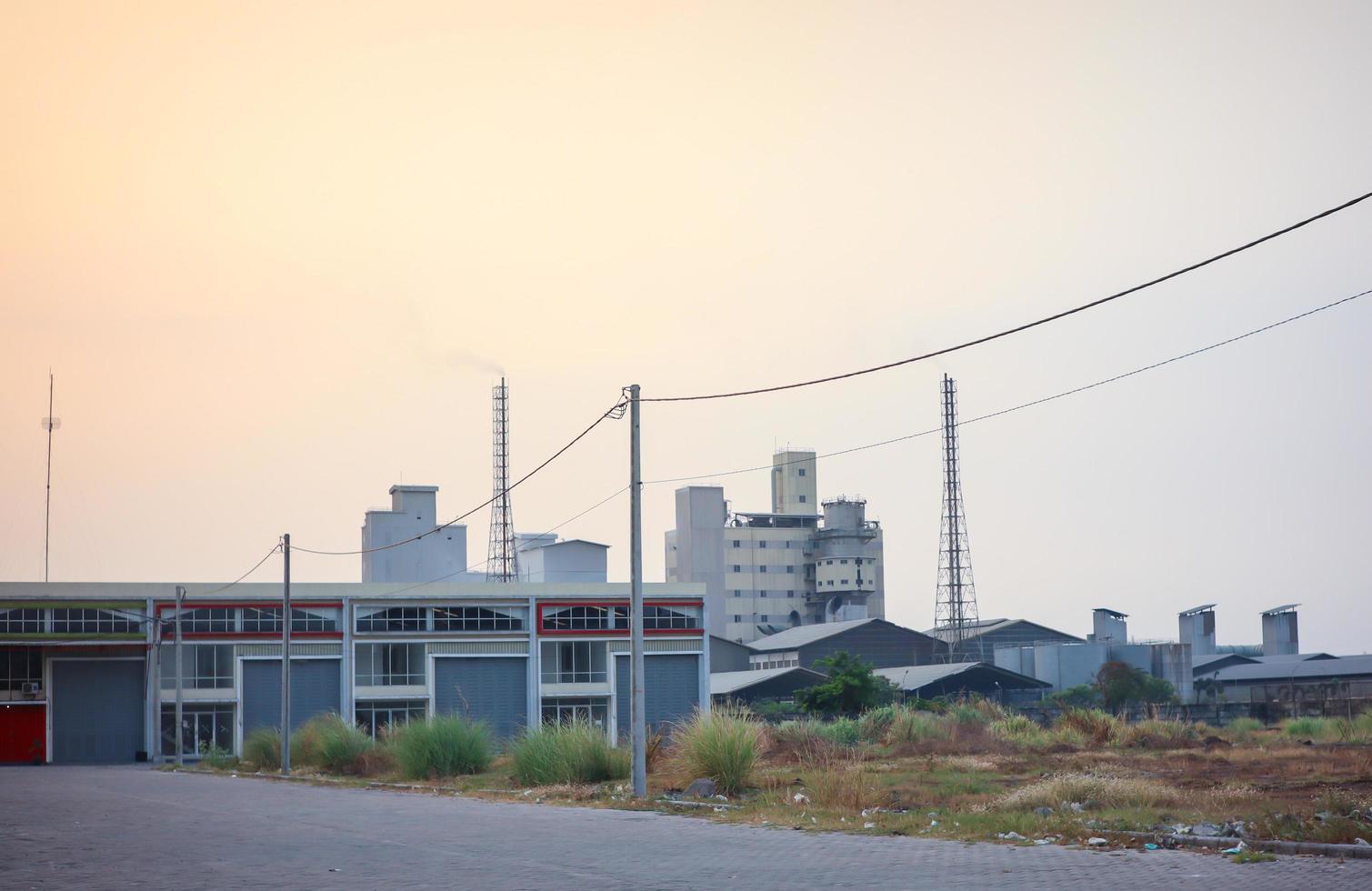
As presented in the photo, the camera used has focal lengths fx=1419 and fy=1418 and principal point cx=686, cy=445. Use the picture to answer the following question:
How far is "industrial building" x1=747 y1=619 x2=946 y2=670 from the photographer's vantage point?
10024 centimetres

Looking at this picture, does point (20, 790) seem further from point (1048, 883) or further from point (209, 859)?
point (1048, 883)

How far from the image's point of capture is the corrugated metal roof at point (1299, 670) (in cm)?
8888

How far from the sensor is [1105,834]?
16.0m

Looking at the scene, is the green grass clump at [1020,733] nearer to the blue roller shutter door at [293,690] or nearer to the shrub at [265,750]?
the shrub at [265,750]

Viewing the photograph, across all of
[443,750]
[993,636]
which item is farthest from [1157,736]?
[993,636]

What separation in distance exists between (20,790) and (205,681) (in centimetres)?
3122

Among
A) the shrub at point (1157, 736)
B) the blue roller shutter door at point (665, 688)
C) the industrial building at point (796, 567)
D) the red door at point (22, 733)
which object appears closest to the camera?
the shrub at point (1157, 736)

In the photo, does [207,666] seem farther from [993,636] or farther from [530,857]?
[993,636]

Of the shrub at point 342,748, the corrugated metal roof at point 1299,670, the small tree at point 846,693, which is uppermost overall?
the shrub at point 342,748

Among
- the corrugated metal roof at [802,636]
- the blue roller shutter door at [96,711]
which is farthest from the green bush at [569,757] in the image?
the corrugated metal roof at [802,636]

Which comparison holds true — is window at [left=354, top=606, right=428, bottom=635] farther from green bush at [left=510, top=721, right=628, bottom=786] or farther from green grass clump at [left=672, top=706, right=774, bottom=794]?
green grass clump at [left=672, top=706, right=774, bottom=794]

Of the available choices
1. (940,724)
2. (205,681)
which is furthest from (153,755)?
(940,724)

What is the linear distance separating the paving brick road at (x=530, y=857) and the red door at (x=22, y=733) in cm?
4311

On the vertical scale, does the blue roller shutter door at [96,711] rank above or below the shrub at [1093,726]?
below
